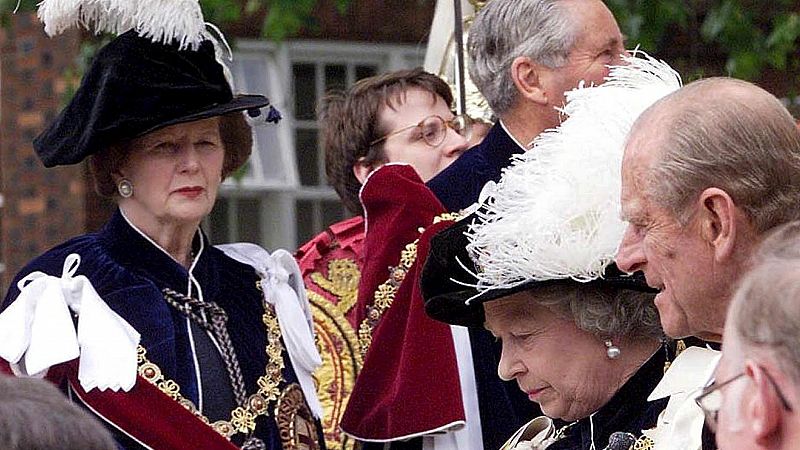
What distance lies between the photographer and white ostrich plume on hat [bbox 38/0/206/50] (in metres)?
4.25

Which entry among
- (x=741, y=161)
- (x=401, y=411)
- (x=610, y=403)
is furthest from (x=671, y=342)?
(x=401, y=411)

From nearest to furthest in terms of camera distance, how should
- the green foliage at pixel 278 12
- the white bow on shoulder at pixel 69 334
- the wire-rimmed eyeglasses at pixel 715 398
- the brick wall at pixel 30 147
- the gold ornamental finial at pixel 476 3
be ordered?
1. the wire-rimmed eyeglasses at pixel 715 398
2. the white bow on shoulder at pixel 69 334
3. the gold ornamental finial at pixel 476 3
4. the green foliage at pixel 278 12
5. the brick wall at pixel 30 147

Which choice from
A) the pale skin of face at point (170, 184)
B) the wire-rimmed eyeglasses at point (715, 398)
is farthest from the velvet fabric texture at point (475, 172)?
the wire-rimmed eyeglasses at point (715, 398)

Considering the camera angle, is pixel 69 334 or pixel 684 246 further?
pixel 69 334

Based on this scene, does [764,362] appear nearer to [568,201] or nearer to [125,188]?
[568,201]

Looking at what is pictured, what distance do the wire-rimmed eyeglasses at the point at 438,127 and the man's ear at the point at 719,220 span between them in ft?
7.36

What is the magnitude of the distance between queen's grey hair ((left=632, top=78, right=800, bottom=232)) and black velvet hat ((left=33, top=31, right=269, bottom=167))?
152 cm

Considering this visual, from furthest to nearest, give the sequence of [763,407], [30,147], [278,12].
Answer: [30,147] → [278,12] → [763,407]

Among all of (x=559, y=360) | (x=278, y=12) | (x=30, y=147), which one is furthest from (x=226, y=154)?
(x=30, y=147)

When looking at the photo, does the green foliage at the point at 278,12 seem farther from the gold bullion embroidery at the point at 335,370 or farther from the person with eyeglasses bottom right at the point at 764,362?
the person with eyeglasses bottom right at the point at 764,362

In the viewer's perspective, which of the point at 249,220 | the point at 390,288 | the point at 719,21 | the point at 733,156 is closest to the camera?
the point at 733,156

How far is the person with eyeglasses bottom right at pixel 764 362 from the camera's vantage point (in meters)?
2.12

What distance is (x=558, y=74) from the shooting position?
4.46 meters

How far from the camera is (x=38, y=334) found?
3.96 m
